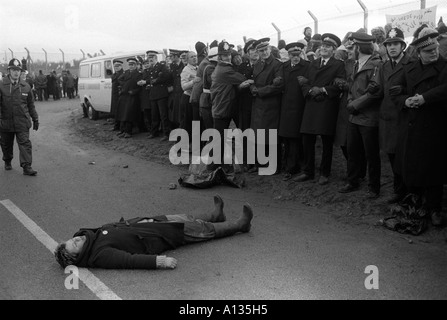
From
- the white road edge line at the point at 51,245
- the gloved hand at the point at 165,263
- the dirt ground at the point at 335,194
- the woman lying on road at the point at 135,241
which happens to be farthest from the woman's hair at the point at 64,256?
the dirt ground at the point at 335,194

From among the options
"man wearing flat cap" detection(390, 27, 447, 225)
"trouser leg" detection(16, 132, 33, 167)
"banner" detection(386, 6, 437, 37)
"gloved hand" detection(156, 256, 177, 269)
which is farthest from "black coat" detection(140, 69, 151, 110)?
"gloved hand" detection(156, 256, 177, 269)

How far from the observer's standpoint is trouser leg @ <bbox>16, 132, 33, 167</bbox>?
990 cm

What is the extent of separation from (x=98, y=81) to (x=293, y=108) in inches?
428

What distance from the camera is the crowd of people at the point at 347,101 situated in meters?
5.79

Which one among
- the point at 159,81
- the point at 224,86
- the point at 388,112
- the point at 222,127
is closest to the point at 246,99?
the point at 224,86

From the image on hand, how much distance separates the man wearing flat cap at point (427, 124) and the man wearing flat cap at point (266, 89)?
112 inches

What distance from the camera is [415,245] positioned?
541 centimetres

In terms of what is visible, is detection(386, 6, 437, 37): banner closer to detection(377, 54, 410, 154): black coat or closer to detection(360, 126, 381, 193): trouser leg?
detection(377, 54, 410, 154): black coat

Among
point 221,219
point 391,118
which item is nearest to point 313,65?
point 391,118

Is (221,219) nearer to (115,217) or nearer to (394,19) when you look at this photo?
(115,217)

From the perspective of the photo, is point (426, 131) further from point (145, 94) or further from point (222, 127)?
point (145, 94)

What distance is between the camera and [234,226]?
586 cm

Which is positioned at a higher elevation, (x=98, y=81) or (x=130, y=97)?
(x=98, y=81)

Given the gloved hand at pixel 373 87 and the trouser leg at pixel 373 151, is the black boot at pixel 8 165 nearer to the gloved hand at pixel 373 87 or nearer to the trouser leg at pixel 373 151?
the trouser leg at pixel 373 151
